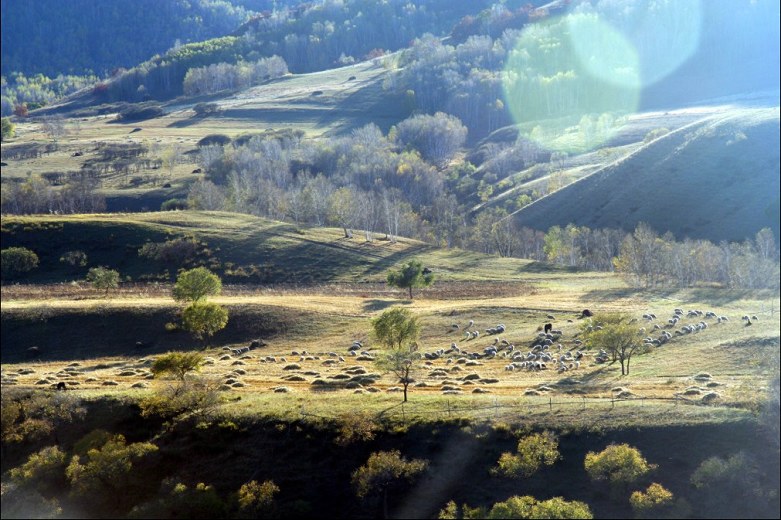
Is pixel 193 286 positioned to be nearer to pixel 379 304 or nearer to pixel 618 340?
pixel 379 304

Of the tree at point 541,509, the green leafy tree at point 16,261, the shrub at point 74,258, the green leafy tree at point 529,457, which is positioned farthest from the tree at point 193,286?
the tree at point 541,509

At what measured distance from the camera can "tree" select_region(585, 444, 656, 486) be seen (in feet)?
162

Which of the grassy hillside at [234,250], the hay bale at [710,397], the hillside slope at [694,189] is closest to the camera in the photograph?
the hay bale at [710,397]

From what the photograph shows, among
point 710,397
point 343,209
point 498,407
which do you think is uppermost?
point 343,209

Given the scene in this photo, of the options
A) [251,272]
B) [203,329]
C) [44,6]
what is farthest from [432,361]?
[44,6]

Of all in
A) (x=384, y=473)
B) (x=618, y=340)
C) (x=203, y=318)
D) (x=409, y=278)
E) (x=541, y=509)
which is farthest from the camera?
(x=409, y=278)

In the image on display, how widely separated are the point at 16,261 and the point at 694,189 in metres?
159

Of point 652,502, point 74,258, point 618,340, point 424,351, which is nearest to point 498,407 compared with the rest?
point 652,502

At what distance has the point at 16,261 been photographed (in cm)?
12288

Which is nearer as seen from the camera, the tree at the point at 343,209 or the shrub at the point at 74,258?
the shrub at the point at 74,258

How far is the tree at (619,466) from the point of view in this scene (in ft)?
162

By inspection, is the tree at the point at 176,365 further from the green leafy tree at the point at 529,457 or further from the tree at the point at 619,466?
the tree at the point at 619,466

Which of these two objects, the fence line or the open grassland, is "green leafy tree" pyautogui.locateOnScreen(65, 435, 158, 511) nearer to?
the open grassland

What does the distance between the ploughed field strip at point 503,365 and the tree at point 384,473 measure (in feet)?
48.8
